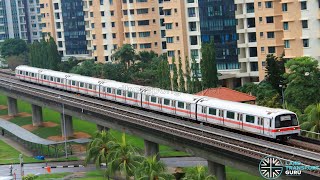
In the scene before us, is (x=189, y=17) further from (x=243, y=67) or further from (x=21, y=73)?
(x=21, y=73)

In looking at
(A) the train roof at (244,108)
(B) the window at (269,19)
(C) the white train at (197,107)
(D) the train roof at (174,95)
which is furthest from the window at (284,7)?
(A) the train roof at (244,108)

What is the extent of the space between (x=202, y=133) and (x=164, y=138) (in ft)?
13.9

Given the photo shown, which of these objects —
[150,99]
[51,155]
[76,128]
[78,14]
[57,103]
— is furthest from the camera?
[78,14]

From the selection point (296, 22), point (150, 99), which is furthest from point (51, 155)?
point (296, 22)

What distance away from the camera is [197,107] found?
203 feet

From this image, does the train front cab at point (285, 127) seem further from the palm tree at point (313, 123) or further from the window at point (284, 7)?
the window at point (284, 7)

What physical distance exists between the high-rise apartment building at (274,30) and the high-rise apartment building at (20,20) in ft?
313

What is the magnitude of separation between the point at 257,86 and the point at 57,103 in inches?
980

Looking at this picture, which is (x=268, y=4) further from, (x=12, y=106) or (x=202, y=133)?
(x=12, y=106)

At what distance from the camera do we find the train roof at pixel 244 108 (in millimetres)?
52025

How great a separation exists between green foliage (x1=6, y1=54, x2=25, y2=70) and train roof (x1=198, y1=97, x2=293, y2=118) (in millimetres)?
97023

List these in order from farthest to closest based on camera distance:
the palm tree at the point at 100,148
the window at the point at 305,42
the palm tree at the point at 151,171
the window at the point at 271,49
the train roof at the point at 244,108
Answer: the window at the point at 271,49, the window at the point at 305,42, the palm tree at the point at 100,148, the train roof at the point at 244,108, the palm tree at the point at 151,171

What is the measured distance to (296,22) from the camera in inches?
3209

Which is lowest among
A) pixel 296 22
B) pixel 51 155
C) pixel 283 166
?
pixel 51 155
